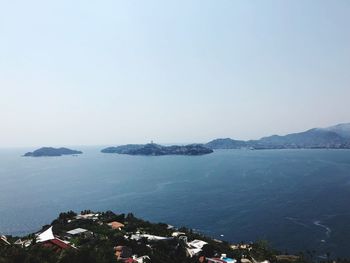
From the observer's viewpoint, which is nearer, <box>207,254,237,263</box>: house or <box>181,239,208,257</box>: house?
<box>207,254,237,263</box>: house

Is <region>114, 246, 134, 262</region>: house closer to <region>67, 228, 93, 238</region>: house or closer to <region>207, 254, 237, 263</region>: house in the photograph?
<region>67, 228, 93, 238</region>: house

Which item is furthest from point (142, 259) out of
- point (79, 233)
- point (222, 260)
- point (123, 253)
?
point (79, 233)

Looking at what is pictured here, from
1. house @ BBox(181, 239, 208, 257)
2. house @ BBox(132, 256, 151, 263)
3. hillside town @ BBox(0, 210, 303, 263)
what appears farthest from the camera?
house @ BBox(181, 239, 208, 257)

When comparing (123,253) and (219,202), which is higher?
(123,253)

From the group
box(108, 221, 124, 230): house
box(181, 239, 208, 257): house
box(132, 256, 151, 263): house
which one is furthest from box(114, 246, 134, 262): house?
box(108, 221, 124, 230): house

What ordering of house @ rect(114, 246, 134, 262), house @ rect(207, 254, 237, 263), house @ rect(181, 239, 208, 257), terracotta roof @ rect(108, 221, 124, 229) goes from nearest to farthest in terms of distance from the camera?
house @ rect(114, 246, 134, 262)
house @ rect(207, 254, 237, 263)
house @ rect(181, 239, 208, 257)
terracotta roof @ rect(108, 221, 124, 229)

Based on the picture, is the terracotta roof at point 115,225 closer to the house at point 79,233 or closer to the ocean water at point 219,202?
the house at point 79,233

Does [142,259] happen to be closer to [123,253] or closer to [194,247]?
[123,253]

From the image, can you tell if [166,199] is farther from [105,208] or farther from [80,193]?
[80,193]
